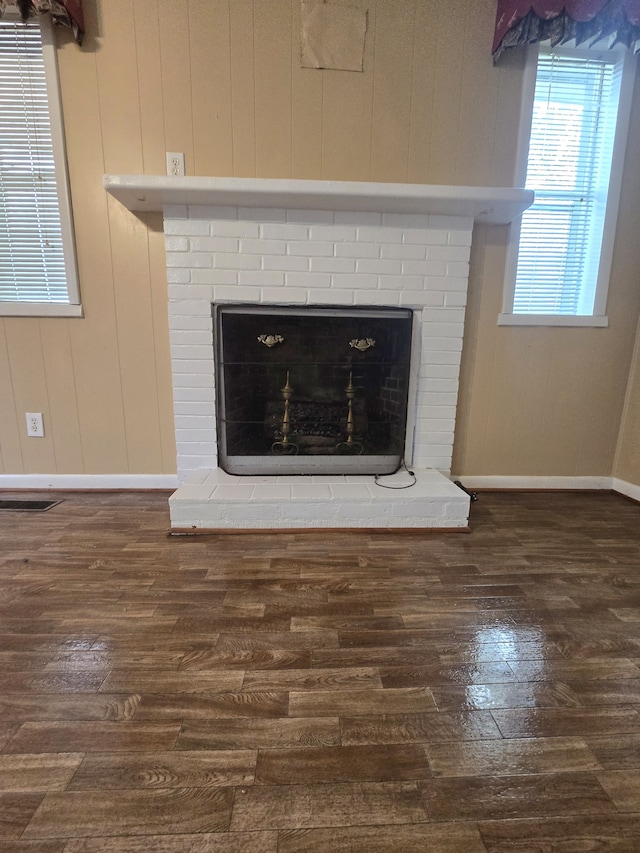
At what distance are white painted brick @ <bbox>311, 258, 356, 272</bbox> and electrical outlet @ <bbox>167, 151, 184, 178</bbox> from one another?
29.9 inches

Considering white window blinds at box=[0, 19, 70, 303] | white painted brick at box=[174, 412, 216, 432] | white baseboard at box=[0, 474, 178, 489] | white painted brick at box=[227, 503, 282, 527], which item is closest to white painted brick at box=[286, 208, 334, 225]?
white painted brick at box=[174, 412, 216, 432]

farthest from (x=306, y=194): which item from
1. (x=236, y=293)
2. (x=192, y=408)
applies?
(x=192, y=408)

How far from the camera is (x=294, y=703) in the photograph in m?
0.95

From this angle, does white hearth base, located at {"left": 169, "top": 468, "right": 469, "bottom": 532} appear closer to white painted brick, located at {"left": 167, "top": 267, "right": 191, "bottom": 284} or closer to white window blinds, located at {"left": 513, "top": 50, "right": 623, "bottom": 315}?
white painted brick, located at {"left": 167, "top": 267, "right": 191, "bottom": 284}

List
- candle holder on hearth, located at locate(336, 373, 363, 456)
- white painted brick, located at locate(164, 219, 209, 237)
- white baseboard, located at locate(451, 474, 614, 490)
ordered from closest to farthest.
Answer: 1. white painted brick, located at locate(164, 219, 209, 237)
2. candle holder on hearth, located at locate(336, 373, 363, 456)
3. white baseboard, located at locate(451, 474, 614, 490)

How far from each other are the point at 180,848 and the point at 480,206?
222 cm

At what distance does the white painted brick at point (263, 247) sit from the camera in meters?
1.89

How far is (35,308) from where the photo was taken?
6.69 feet

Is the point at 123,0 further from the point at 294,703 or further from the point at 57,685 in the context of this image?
the point at 294,703

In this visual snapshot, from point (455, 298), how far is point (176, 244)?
1380mm

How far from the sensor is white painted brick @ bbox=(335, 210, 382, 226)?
189 cm

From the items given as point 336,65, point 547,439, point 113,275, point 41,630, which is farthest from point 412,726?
point 336,65

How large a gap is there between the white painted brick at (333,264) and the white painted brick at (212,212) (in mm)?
424

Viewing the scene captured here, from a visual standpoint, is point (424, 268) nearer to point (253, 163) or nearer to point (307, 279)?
point (307, 279)
